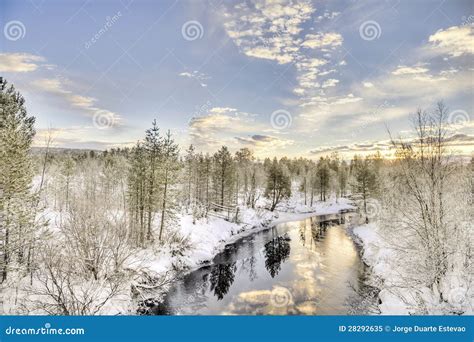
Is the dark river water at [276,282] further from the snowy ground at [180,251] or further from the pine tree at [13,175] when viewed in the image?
the pine tree at [13,175]

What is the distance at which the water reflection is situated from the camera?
1847cm

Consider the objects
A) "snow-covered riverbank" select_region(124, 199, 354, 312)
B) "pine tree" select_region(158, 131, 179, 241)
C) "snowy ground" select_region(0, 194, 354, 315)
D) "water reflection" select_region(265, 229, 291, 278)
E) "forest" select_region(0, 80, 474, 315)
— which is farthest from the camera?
"pine tree" select_region(158, 131, 179, 241)

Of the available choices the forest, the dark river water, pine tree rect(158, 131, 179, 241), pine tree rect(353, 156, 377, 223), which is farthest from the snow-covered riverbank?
pine tree rect(353, 156, 377, 223)

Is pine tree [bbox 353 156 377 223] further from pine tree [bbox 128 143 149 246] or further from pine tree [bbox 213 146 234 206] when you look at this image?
pine tree [bbox 128 143 149 246]

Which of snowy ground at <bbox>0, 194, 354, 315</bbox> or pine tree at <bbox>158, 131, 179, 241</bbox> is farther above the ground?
pine tree at <bbox>158, 131, 179, 241</bbox>

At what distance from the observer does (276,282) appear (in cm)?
1574

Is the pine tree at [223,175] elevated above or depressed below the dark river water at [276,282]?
above

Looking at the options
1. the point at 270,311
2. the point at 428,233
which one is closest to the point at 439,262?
the point at 428,233

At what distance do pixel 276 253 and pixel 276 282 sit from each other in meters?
6.29

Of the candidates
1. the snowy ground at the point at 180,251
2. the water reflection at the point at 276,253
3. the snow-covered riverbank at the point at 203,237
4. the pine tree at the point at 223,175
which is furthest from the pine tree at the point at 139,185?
the pine tree at the point at 223,175

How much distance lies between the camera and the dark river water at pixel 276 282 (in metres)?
12.6

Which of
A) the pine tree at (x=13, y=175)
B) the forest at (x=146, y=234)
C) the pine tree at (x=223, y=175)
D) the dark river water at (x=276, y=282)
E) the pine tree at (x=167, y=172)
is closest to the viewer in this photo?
the forest at (x=146, y=234)

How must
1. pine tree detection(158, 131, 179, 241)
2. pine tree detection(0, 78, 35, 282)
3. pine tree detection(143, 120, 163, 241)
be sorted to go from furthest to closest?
1. pine tree detection(158, 131, 179, 241)
2. pine tree detection(143, 120, 163, 241)
3. pine tree detection(0, 78, 35, 282)

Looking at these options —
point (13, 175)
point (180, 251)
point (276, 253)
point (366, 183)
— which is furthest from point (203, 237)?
point (366, 183)
